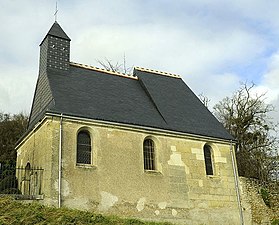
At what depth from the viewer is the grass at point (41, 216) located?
11.7 metres

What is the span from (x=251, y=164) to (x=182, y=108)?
33.9ft

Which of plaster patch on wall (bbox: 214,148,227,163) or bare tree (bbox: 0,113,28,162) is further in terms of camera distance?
bare tree (bbox: 0,113,28,162)

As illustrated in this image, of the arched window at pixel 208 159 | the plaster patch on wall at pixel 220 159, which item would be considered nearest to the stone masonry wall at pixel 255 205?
the plaster patch on wall at pixel 220 159

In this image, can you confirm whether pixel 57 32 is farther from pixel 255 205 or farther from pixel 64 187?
pixel 255 205

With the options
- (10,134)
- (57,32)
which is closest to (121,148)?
(57,32)

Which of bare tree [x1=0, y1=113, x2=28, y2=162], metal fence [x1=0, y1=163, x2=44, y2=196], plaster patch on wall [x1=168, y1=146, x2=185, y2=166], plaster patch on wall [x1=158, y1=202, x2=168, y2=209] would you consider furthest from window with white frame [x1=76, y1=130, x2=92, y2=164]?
bare tree [x1=0, y1=113, x2=28, y2=162]

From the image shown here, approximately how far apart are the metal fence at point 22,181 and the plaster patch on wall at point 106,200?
2.50 meters

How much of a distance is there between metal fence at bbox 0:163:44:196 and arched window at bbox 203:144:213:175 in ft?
27.7

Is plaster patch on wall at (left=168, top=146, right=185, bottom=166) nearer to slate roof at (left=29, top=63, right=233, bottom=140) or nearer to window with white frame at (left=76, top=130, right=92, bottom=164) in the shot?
slate roof at (left=29, top=63, right=233, bottom=140)

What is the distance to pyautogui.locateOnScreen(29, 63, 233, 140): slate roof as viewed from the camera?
17203 mm

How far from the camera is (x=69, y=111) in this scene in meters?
16.3

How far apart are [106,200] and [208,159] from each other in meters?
6.52

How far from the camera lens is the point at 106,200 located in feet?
52.0

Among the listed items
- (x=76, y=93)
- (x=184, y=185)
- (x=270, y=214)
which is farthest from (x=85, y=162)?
(x=270, y=214)
